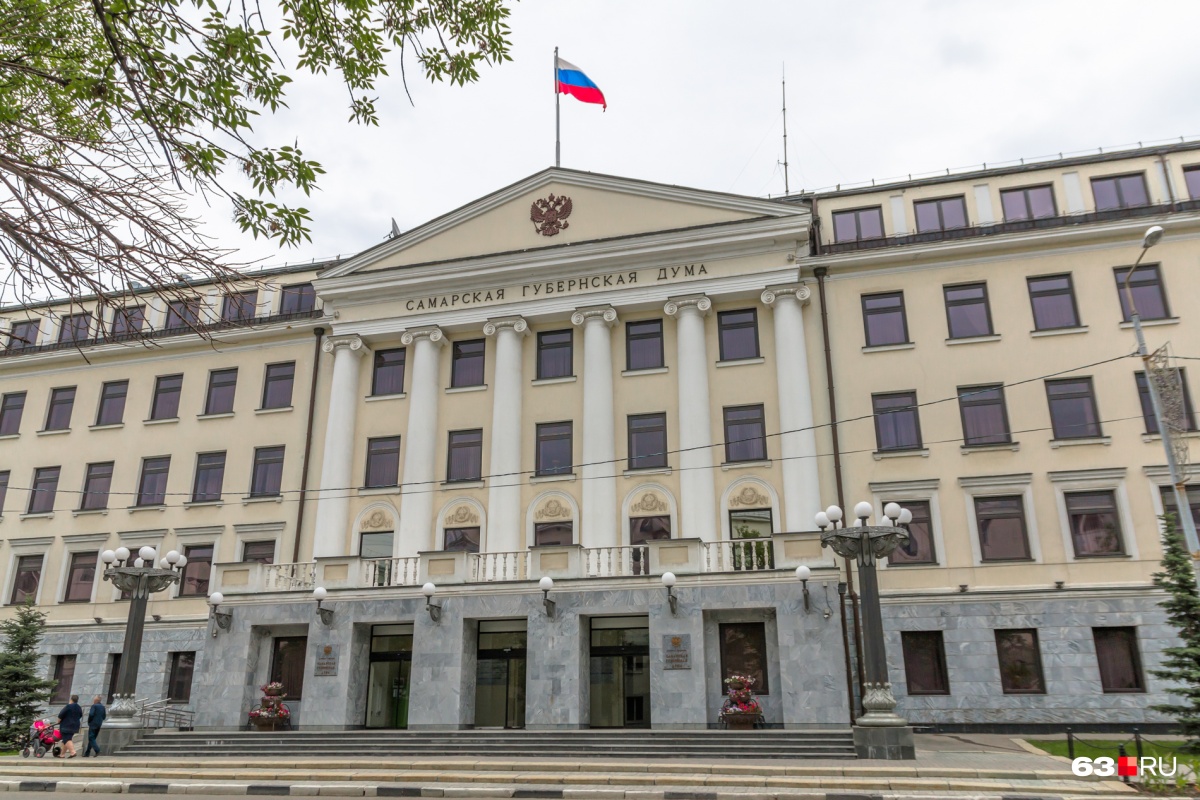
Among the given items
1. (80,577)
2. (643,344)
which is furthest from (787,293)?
(80,577)

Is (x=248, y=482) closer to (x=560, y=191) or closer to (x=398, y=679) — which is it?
(x=398, y=679)

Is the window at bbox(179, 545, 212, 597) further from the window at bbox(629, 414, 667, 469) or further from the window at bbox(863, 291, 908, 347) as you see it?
the window at bbox(863, 291, 908, 347)

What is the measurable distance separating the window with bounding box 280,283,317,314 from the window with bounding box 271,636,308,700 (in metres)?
12.7

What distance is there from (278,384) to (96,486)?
7.89 metres

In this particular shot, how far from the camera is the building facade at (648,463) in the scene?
23.4 metres

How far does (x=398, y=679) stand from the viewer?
2581 centimetres

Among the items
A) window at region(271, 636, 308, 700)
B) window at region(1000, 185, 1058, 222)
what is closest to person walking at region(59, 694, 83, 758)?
window at region(271, 636, 308, 700)

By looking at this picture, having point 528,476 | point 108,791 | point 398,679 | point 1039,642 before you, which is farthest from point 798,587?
point 108,791

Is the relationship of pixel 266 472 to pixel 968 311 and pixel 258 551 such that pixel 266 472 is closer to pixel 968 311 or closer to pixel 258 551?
pixel 258 551

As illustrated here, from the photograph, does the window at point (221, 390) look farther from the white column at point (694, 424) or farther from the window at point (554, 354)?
the white column at point (694, 424)

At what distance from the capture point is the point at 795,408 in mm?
26672

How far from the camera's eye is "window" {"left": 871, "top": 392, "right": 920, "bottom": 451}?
2649cm

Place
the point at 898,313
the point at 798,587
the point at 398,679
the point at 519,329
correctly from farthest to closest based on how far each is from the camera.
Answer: the point at 519,329, the point at 898,313, the point at 398,679, the point at 798,587

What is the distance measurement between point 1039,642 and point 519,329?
1776cm
